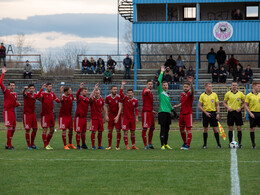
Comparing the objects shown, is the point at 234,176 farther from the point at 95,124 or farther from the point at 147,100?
the point at 95,124

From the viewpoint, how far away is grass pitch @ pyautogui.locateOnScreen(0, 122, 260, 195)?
845 cm

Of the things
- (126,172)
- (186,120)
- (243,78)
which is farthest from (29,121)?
(243,78)

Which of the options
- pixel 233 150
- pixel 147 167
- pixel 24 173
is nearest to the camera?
pixel 24 173

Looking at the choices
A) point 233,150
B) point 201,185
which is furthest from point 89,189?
point 233,150

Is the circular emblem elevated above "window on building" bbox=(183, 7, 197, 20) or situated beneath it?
situated beneath

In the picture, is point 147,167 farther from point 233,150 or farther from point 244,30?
point 244,30

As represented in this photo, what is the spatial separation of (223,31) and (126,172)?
2819cm

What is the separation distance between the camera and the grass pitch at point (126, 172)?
845 cm

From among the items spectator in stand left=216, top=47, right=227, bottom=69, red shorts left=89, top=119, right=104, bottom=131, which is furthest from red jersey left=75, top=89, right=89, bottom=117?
spectator in stand left=216, top=47, right=227, bottom=69

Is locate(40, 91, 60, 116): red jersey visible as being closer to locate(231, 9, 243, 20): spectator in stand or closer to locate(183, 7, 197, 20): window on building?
locate(231, 9, 243, 20): spectator in stand

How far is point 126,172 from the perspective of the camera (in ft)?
33.8

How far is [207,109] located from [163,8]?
80.9 ft

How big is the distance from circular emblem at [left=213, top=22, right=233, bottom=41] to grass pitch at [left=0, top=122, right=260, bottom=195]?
23471 mm

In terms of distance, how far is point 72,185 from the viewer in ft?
28.8
